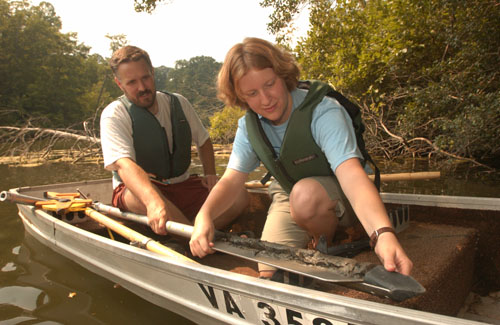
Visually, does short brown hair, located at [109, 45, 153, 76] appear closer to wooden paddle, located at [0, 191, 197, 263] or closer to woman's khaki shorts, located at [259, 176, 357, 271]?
wooden paddle, located at [0, 191, 197, 263]

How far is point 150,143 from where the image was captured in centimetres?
296

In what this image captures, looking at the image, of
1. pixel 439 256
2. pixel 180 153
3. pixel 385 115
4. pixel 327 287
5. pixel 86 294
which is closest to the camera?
pixel 327 287

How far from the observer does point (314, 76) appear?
8.96 metres

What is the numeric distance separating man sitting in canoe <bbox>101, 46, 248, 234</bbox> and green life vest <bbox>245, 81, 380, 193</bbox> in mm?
870

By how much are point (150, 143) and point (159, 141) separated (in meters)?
0.08

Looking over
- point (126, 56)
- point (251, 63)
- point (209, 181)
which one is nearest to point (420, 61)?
point (209, 181)

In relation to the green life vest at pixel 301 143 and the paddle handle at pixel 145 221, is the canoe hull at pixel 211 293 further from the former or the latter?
the green life vest at pixel 301 143

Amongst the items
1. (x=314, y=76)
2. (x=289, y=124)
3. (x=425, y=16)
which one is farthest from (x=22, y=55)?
(x=289, y=124)

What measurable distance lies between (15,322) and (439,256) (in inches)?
98.1

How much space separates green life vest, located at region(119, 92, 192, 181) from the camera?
2.91 metres

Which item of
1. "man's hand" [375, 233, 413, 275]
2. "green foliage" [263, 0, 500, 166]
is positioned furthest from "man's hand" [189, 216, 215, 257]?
"green foliage" [263, 0, 500, 166]

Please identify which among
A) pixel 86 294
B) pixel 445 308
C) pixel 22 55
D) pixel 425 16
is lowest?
pixel 86 294

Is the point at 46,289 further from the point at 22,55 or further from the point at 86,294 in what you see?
the point at 22,55

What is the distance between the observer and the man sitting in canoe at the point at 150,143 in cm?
263
